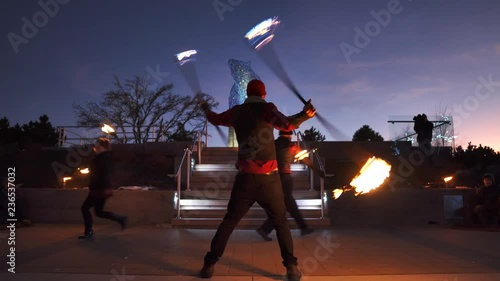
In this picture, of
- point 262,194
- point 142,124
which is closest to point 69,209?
point 262,194

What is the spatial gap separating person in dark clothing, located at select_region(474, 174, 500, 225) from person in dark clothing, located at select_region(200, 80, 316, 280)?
19.8ft

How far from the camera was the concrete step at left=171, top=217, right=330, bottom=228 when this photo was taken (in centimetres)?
782

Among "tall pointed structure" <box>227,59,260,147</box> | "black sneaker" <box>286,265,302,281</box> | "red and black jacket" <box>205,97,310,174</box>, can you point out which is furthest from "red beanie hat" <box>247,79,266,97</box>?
"tall pointed structure" <box>227,59,260,147</box>

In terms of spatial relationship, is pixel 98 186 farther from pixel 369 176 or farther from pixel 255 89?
pixel 369 176

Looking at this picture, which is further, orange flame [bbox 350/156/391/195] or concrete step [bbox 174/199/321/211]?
concrete step [bbox 174/199/321/211]

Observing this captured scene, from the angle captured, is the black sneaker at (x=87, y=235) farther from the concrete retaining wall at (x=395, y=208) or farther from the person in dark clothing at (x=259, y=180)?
the concrete retaining wall at (x=395, y=208)

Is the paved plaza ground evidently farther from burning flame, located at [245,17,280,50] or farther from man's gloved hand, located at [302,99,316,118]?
burning flame, located at [245,17,280,50]

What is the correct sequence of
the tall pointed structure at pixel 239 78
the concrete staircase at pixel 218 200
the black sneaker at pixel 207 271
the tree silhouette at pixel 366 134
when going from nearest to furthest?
the black sneaker at pixel 207 271, the concrete staircase at pixel 218 200, the tall pointed structure at pixel 239 78, the tree silhouette at pixel 366 134

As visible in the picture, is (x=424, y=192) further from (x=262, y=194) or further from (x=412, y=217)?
(x=262, y=194)

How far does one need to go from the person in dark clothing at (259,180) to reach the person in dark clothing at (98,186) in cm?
320

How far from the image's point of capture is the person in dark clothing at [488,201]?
7.77 metres

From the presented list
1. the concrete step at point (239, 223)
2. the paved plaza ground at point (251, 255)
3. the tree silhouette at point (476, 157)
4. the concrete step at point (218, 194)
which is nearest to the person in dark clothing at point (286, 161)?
the paved plaza ground at point (251, 255)

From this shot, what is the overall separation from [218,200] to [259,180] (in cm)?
495

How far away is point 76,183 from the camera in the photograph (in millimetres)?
11727
